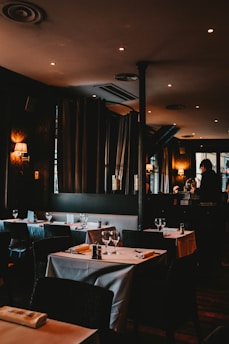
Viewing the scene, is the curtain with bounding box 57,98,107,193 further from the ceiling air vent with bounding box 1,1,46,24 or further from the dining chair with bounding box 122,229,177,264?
the dining chair with bounding box 122,229,177,264

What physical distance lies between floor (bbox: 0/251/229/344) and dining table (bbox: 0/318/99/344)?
6.02 ft

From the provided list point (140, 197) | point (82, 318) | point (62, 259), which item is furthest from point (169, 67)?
point (82, 318)

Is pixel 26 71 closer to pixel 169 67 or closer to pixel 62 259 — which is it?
pixel 169 67

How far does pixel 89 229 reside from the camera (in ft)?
17.6

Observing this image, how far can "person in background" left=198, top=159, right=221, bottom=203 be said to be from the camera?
617cm

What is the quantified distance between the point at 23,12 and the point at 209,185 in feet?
Result: 12.7

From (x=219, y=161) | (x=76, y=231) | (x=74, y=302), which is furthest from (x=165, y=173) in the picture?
(x=74, y=302)

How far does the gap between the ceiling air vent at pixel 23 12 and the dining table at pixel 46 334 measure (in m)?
3.85

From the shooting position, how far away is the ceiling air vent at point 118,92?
804cm

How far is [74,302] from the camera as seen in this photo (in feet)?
6.25

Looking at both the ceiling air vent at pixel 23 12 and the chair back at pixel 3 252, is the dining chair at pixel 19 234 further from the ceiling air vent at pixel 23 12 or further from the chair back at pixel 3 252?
the ceiling air vent at pixel 23 12

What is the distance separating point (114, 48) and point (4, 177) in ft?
10.6

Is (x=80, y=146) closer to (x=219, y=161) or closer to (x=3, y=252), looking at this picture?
(x=3, y=252)

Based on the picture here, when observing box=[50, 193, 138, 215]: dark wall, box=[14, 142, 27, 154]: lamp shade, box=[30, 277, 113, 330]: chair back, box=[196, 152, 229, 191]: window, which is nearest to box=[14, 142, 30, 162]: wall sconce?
box=[14, 142, 27, 154]: lamp shade
